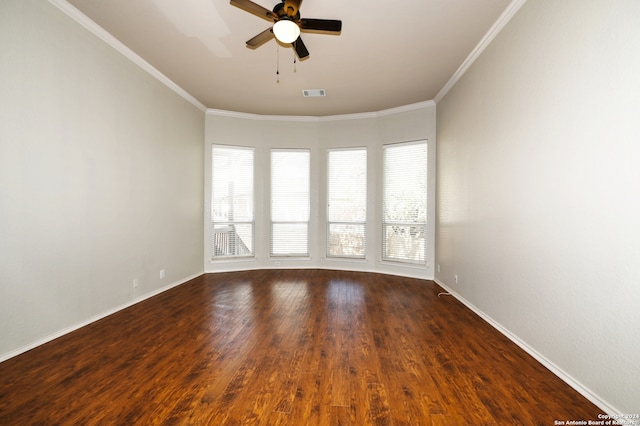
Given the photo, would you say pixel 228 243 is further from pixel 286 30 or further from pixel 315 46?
pixel 286 30

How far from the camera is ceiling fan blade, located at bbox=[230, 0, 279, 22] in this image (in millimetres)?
2398

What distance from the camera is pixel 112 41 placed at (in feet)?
11.3

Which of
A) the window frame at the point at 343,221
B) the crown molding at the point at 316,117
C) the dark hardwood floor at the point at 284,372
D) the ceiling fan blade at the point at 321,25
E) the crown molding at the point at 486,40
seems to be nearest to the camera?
the dark hardwood floor at the point at 284,372

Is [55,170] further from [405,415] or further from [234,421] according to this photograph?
[405,415]

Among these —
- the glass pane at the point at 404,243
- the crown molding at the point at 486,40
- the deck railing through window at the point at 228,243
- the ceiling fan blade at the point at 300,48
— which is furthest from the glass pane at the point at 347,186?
the ceiling fan blade at the point at 300,48

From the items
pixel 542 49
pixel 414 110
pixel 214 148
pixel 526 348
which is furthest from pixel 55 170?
pixel 414 110

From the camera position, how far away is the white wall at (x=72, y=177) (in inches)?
97.3

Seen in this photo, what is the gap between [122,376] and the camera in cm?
222

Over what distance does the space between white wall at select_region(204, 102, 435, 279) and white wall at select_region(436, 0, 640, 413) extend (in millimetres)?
2315

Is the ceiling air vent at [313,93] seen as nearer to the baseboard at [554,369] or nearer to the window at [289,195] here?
the window at [289,195]

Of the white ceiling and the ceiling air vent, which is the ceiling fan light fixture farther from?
the ceiling air vent

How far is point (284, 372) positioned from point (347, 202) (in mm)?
4242

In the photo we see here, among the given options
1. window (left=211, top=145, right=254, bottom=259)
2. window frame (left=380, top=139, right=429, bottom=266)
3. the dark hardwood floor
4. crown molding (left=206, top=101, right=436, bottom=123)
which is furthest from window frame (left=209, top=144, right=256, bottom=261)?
window frame (left=380, top=139, right=429, bottom=266)

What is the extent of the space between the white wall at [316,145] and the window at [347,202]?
13 centimetres
